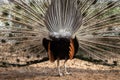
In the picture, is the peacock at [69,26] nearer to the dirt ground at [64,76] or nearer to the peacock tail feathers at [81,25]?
the peacock tail feathers at [81,25]

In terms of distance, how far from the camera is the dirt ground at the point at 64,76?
7.83 meters

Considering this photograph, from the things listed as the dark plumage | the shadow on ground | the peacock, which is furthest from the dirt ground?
the dark plumage

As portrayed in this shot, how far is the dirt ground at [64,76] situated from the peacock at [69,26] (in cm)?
32

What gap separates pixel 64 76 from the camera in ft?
26.1

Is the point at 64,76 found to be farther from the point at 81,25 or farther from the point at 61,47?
the point at 81,25

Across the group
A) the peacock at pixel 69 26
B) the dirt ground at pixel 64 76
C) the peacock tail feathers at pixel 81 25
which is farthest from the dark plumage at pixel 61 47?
the dirt ground at pixel 64 76

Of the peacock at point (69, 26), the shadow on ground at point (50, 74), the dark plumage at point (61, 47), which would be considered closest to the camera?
the dark plumage at point (61, 47)

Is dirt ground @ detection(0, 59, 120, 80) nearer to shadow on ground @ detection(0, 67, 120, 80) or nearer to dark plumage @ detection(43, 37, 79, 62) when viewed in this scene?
shadow on ground @ detection(0, 67, 120, 80)

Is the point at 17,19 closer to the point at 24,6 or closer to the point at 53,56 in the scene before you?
the point at 24,6

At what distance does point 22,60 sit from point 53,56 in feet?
4.58

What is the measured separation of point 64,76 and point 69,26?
3.51ft

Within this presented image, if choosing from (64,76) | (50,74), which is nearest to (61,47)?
(64,76)

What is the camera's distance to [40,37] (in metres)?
7.92

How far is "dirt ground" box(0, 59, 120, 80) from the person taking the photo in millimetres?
7832
